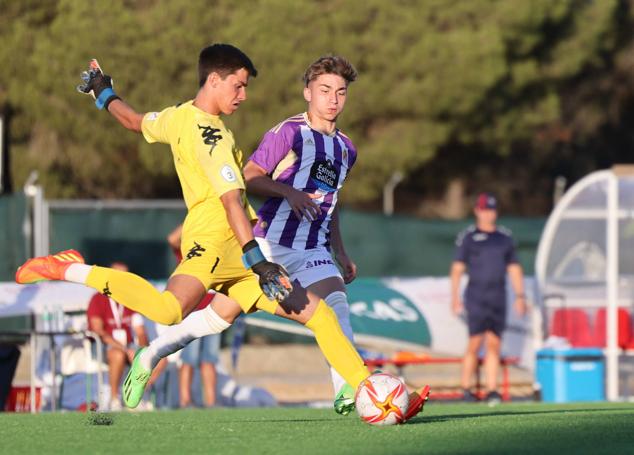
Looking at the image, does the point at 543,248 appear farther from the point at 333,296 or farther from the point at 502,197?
the point at 502,197

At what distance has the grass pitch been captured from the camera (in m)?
6.80

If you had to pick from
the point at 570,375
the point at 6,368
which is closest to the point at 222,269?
the point at 6,368

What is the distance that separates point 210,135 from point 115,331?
7176 mm

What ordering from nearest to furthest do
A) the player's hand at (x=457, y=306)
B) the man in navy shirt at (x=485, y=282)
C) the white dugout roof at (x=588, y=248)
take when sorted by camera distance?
the man in navy shirt at (x=485, y=282)
the player's hand at (x=457, y=306)
the white dugout roof at (x=588, y=248)

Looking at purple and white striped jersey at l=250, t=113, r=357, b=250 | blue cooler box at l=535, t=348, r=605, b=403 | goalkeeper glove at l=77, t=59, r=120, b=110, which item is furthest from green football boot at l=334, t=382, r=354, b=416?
blue cooler box at l=535, t=348, r=605, b=403

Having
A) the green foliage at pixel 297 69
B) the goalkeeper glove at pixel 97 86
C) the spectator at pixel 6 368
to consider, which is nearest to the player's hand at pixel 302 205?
the goalkeeper glove at pixel 97 86

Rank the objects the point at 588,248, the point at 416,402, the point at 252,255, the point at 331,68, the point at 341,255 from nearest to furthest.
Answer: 1. the point at 252,255
2. the point at 416,402
3. the point at 331,68
4. the point at 341,255
5. the point at 588,248

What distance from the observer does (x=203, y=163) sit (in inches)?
300

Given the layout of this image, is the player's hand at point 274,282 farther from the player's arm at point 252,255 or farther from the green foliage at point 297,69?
the green foliage at point 297,69

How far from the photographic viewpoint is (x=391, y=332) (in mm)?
16219

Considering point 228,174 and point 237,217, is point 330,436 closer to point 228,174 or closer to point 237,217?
point 237,217

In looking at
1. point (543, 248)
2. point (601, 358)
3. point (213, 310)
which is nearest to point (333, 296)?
point (213, 310)

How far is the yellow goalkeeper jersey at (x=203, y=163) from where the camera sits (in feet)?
24.9

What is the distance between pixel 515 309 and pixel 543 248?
2.52 ft
